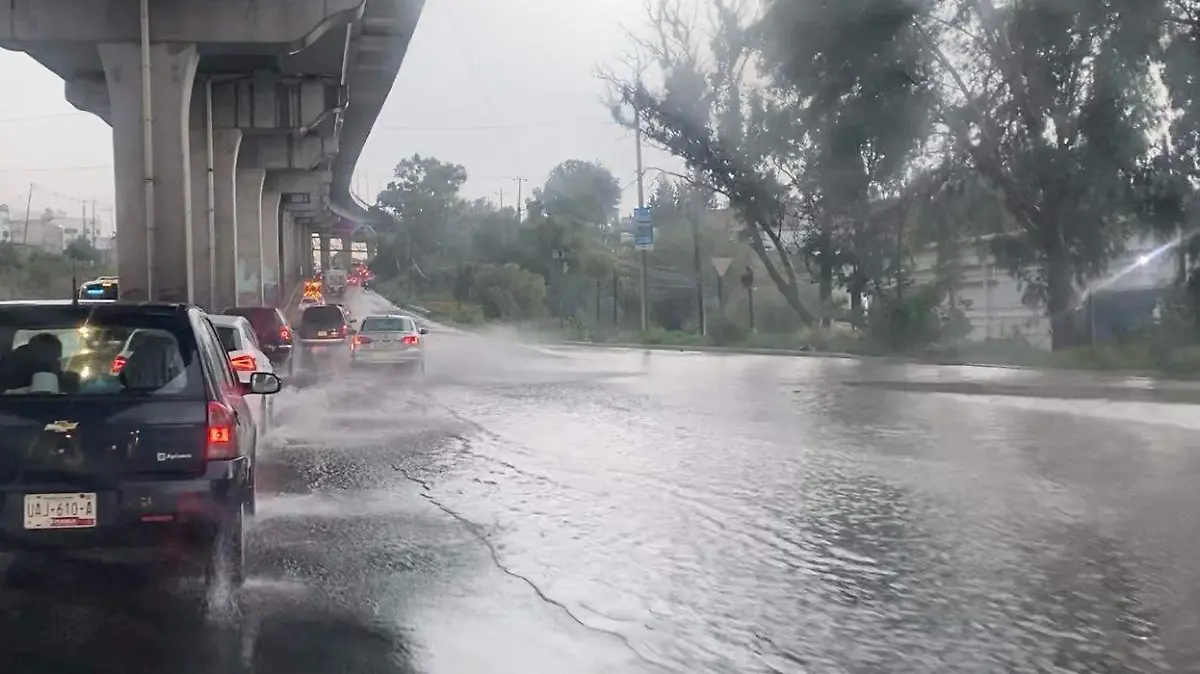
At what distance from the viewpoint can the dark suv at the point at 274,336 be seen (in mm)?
29686

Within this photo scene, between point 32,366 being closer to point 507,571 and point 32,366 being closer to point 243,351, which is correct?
point 507,571

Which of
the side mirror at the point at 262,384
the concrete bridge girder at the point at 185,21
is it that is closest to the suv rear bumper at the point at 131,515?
the side mirror at the point at 262,384

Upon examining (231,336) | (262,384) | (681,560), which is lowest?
(681,560)

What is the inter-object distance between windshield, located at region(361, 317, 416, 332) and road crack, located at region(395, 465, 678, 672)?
18036 millimetres

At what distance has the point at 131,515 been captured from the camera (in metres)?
7.43

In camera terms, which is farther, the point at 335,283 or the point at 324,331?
the point at 335,283

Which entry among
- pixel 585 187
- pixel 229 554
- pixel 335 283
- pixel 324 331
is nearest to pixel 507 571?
pixel 229 554

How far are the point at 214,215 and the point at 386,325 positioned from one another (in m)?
14.4

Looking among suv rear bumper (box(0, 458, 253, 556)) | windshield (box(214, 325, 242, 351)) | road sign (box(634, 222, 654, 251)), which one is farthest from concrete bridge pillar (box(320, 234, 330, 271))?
suv rear bumper (box(0, 458, 253, 556))

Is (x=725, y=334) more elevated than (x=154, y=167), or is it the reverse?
(x=154, y=167)

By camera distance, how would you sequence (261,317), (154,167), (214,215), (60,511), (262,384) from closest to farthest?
(60,511) < (262,384) < (154,167) < (261,317) < (214,215)

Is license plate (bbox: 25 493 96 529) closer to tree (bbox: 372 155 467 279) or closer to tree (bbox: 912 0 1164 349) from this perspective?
tree (bbox: 912 0 1164 349)

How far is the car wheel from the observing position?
25.9 ft

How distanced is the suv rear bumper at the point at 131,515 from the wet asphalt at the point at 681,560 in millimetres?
434
